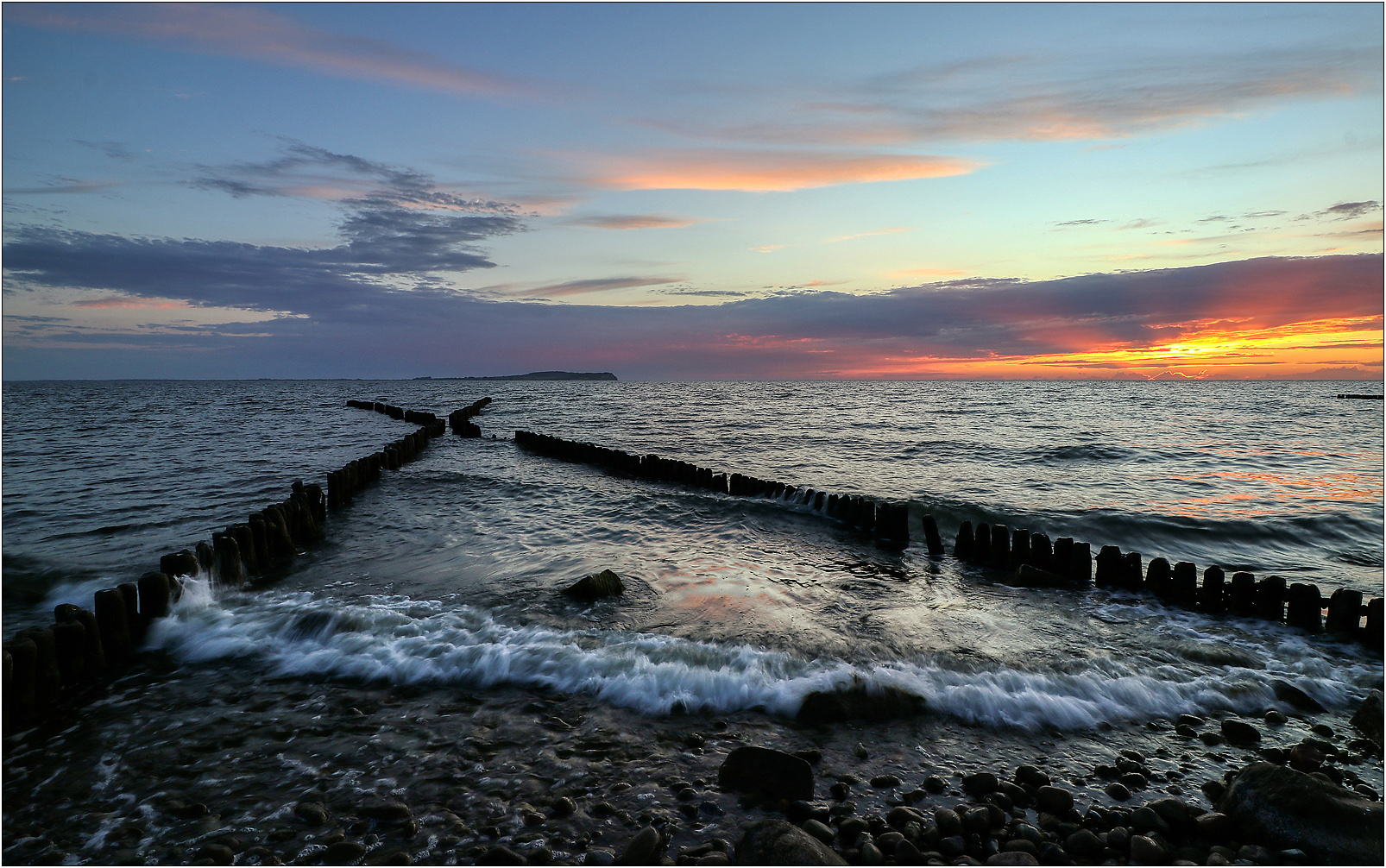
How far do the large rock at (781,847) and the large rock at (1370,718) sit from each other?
481 centimetres

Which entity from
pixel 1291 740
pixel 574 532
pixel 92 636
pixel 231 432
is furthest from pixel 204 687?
pixel 231 432

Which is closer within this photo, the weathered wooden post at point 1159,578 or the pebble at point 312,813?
the pebble at point 312,813

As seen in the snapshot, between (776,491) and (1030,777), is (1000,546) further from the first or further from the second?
(1030,777)

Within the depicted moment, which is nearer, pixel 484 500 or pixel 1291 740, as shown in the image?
pixel 1291 740

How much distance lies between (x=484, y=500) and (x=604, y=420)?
33.2 metres

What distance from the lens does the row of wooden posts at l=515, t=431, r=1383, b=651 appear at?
284 inches

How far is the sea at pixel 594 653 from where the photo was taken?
4.16m

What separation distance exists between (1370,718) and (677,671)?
5.60m

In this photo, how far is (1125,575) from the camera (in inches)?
351

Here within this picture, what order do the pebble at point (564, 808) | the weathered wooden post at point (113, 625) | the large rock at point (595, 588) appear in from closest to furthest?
the pebble at point (564, 808)
the weathered wooden post at point (113, 625)
the large rock at point (595, 588)

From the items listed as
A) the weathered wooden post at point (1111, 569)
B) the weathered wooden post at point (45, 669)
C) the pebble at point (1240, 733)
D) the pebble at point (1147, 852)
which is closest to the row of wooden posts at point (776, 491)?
the weathered wooden post at point (1111, 569)

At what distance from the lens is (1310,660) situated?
253 inches

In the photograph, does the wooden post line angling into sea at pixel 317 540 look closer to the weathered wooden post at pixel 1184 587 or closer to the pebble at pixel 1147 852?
the weathered wooden post at pixel 1184 587

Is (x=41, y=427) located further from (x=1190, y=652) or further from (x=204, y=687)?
(x=1190, y=652)
